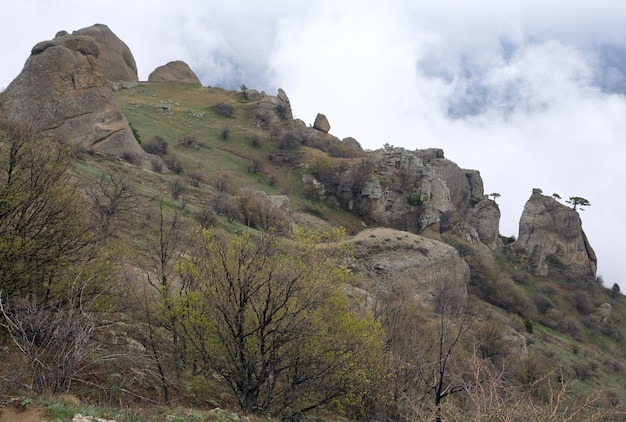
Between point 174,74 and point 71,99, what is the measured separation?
53.5 metres

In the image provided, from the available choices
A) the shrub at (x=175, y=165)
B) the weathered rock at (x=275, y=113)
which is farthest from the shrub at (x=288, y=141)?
the shrub at (x=175, y=165)

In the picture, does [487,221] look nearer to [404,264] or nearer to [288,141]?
[288,141]

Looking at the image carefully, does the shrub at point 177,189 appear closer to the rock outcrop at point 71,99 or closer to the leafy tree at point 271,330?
the rock outcrop at point 71,99

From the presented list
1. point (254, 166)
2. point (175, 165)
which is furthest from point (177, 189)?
point (254, 166)

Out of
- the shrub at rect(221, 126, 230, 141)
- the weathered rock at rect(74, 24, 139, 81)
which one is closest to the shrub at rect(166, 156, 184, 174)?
the shrub at rect(221, 126, 230, 141)

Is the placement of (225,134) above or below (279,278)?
above

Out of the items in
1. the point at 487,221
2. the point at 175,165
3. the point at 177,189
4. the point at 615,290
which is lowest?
the point at 177,189

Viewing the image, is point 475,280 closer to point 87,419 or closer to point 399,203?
point 399,203

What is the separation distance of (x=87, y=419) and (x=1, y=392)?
6.05 ft

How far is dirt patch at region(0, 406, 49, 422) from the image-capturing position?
6.89m

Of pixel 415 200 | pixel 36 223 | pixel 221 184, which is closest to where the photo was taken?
pixel 36 223

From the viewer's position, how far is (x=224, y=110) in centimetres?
6278

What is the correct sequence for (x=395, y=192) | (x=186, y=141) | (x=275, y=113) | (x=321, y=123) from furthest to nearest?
1. (x=321, y=123)
2. (x=275, y=113)
3. (x=186, y=141)
4. (x=395, y=192)

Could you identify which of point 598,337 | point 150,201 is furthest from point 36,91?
point 598,337
